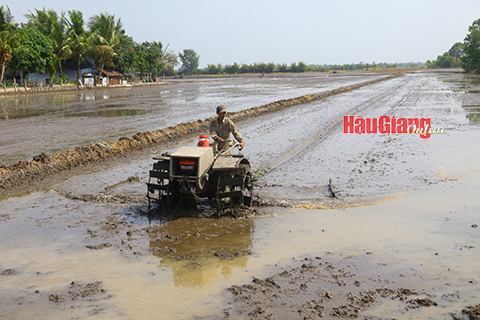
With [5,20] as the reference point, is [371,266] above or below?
below

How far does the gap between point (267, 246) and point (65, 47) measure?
154ft

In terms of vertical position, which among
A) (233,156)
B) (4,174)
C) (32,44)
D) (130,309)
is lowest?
(130,309)

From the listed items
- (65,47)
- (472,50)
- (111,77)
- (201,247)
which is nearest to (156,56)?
(111,77)

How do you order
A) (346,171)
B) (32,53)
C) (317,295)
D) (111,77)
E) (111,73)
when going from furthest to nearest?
(111,77)
(111,73)
(32,53)
(346,171)
(317,295)

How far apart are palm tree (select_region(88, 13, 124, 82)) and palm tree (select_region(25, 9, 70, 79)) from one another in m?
3.70

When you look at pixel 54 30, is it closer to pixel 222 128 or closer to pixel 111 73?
pixel 111 73

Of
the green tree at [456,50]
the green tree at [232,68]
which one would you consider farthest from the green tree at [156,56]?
the green tree at [456,50]

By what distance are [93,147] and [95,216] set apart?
5263 mm

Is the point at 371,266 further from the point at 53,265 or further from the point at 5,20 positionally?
the point at 5,20

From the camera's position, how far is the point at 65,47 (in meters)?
46.3

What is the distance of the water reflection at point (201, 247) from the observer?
199 inches

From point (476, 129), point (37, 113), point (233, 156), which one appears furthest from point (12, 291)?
point (37, 113)

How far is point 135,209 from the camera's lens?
7348 mm

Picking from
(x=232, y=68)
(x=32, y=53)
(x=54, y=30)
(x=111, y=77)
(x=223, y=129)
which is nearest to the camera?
(x=223, y=129)
